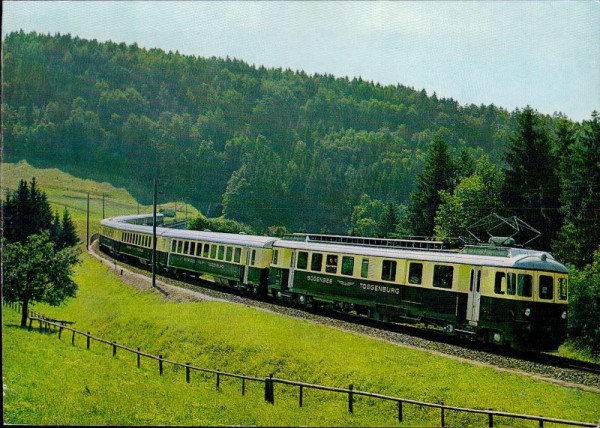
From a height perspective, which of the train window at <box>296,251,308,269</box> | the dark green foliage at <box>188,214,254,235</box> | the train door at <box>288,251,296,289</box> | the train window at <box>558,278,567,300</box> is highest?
the dark green foliage at <box>188,214,254,235</box>

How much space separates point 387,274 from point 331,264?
94 centimetres

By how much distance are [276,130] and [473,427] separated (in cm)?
358

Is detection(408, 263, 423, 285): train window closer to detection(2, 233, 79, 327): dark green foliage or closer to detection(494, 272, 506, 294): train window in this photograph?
detection(494, 272, 506, 294): train window

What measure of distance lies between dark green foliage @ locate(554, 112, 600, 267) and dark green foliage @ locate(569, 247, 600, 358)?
0.21 meters

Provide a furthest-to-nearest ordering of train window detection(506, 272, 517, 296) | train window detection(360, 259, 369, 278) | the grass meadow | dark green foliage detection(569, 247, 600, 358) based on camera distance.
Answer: train window detection(360, 259, 369, 278) < train window detection(506, 272, 517, 296) < dark green foliage detection(569, 247, 600, 358) < the grass meadow

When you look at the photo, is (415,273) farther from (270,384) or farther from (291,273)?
(270,384)

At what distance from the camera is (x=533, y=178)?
20.5 feet

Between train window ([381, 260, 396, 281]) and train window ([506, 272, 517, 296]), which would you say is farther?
train window ([381, 260, 396, 281])

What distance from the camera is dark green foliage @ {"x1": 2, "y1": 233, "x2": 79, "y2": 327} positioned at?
215 inches

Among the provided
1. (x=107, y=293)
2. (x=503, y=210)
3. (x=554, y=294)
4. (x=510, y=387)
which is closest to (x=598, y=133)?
(x=503, y=210)

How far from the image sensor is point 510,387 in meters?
5.87

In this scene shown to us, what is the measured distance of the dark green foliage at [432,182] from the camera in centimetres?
662

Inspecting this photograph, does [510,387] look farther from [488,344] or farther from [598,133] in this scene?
[598,133]

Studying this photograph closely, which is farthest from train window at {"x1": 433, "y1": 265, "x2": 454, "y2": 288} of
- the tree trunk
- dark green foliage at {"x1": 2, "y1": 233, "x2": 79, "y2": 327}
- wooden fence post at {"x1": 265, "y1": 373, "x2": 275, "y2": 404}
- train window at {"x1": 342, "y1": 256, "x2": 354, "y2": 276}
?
the tree trunk
